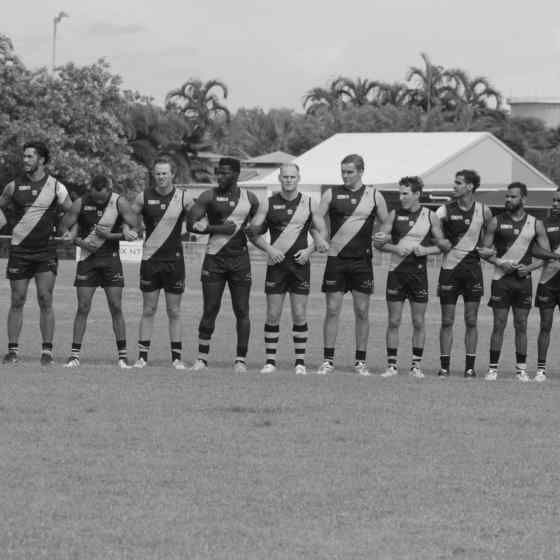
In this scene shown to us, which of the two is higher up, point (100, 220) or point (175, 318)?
point (100, 220)

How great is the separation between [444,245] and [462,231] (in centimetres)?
27

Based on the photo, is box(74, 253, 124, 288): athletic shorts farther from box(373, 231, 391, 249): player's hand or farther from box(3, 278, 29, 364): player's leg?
box(373, 231, 391, 249): player's hand

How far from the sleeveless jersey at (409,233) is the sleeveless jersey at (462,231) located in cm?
23

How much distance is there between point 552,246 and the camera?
1579 cm

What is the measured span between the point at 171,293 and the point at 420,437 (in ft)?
16.5

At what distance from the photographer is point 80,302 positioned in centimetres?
1570

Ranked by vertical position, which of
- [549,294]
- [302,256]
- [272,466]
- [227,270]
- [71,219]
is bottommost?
[272,466]

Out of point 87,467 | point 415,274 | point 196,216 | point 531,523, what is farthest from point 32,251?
point 531,523

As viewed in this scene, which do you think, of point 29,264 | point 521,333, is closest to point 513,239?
point 521,333

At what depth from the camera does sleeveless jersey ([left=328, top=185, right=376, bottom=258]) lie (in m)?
15.5

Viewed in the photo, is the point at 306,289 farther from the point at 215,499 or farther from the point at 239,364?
the point at 215,499

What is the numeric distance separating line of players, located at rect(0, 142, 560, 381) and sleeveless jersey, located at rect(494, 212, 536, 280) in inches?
0.4

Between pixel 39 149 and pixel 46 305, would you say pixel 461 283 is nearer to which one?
pixel 46 305

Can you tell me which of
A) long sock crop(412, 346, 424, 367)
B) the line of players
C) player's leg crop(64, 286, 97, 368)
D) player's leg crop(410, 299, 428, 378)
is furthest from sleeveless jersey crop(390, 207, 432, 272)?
player's leg crop(64, 286, 97, 368)
